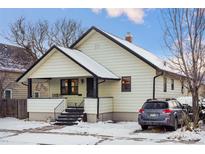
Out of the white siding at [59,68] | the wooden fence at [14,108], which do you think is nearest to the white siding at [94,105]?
the white siding at [59,68]

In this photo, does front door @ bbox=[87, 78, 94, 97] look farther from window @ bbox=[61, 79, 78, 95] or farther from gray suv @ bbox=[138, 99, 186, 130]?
gray suv @ bbox=[138, 99, 186, 130]

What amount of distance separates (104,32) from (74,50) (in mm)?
2327

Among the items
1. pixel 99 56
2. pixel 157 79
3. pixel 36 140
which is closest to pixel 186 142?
pixel 36 140

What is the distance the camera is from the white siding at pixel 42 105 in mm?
21969

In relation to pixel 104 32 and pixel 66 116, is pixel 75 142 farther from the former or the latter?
pixel 104 32

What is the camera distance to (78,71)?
70.0 ft

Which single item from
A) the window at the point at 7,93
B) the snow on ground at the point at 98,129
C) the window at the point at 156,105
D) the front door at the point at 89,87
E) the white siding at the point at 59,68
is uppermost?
the white siding at the point at 59,68

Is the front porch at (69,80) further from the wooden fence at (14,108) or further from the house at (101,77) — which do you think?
the wooden fence at (14,108)

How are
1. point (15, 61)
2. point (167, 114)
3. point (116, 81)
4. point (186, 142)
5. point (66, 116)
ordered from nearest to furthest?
point (186, 142) < point (167, 114) < point (66, 116) < point (116, 81) < point (15, 61)

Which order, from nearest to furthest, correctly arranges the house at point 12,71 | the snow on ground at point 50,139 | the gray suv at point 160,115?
1. the snow on ground at point 50,139
2. the gray suv at point 160,115
3. the house at point 12,71

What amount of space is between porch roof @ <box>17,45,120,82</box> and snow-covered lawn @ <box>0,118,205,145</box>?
3231 mm

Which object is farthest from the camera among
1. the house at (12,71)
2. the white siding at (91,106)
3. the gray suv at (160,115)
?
the house at (12,71)

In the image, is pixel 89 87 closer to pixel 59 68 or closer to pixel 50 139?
pixel 59 68
